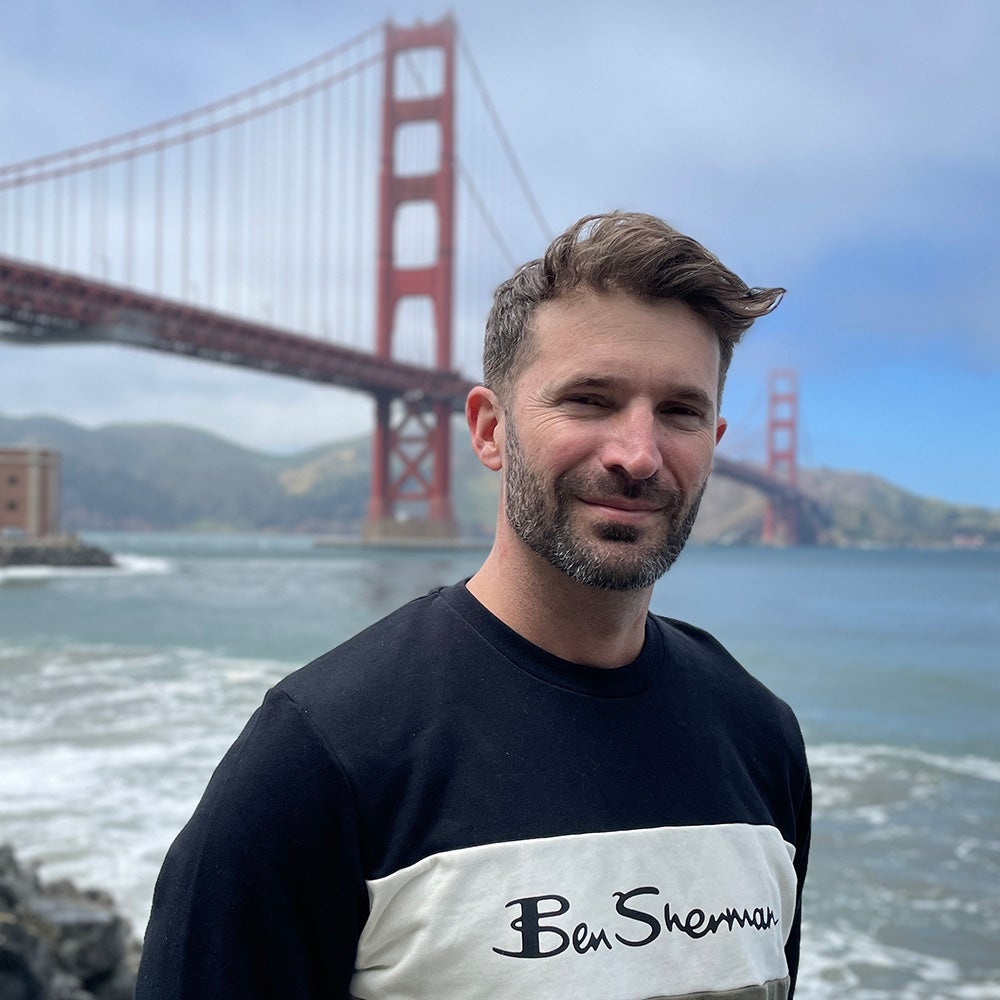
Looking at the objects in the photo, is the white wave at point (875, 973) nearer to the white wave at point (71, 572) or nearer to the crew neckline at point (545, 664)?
the crew neckline at point (545, 664)

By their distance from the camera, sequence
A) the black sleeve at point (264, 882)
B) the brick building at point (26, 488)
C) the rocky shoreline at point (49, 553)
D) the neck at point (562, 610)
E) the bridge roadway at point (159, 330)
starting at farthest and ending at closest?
the brick building at point (26, 488)
the rocky shoreline at point (49, 553)
the bridge roadway at point (159, 330)
the neck at point (562, 610)
the black sleeve at point (264, 882)

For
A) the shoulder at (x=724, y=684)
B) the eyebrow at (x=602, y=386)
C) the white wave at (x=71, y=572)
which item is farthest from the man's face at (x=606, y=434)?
the white wave at (x=71, y=572)

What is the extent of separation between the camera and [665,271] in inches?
34.1

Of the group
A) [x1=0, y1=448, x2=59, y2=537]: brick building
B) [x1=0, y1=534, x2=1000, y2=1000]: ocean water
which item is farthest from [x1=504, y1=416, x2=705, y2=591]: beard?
[x1=0, y1=448, x2=59, y2=537]: brick building

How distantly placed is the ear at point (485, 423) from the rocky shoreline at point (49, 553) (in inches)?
1265

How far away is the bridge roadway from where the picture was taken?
2316 centimetres

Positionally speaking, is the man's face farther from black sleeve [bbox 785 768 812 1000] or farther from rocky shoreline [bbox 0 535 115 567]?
rocky shoreline [bbox 0 535 115 567]

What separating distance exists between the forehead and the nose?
4cm

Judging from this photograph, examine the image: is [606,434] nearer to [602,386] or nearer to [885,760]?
[602,386]

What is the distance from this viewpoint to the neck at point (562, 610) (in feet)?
2.95

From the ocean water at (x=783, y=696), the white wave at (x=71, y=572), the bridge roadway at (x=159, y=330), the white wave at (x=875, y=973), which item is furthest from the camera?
the white wave at (x=71, y=572)

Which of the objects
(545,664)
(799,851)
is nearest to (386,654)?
(545,664)

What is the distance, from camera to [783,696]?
38.1 feet

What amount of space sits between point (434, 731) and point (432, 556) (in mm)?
34990
